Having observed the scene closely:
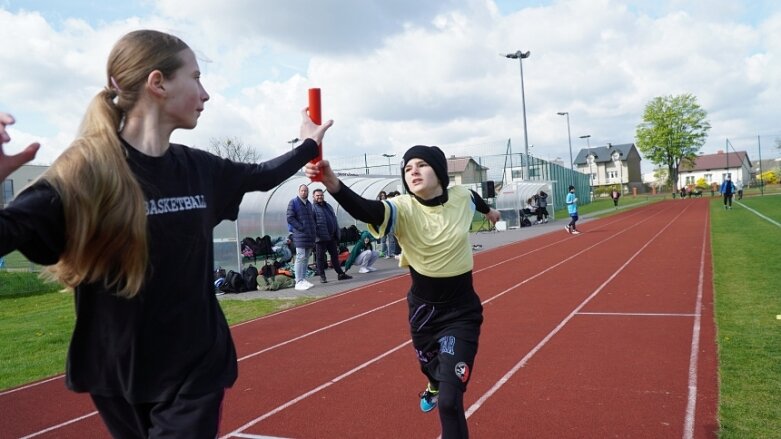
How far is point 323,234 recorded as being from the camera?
513 inches

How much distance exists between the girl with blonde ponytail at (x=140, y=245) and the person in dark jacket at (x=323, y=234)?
11.0 meters

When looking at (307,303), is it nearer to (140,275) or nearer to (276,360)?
(276,360)

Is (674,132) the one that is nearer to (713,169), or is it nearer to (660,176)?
(660,176)

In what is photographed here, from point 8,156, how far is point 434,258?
8.04ft

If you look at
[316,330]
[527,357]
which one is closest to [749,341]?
[527,357]

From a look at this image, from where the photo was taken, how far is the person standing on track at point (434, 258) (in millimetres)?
3479

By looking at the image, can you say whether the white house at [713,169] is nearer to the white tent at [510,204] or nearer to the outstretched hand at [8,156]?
the white tent at [510,204]

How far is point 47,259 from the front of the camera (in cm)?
157

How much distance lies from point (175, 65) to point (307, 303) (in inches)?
344

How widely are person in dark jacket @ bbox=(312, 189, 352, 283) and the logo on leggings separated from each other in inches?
383

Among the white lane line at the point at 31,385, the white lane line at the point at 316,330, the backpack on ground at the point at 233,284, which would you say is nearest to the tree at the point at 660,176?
the backpack on ground at the point at 233,284

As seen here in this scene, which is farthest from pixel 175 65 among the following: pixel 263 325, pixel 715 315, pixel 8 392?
pixel 715 315

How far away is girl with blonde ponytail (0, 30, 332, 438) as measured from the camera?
62.0 inches

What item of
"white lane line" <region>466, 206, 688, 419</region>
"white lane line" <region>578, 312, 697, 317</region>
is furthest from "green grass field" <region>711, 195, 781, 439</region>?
"white lane line" <region>466, 206, 688, 419</region>
